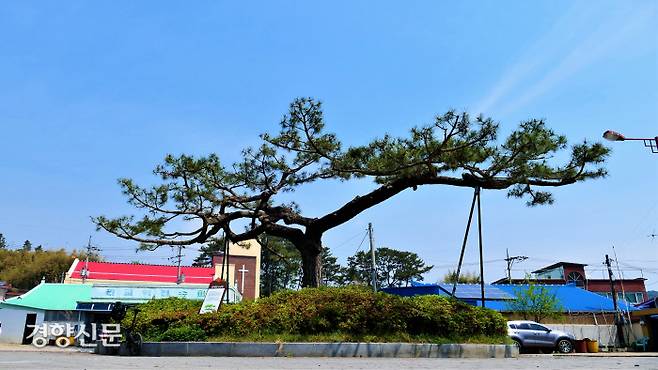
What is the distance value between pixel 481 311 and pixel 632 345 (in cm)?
1643

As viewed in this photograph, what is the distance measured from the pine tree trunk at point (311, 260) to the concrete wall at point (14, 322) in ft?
56.0

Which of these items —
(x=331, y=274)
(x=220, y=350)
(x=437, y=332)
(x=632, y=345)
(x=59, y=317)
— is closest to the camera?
(x=220, y=350)

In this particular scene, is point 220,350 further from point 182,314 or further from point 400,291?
point 400,291

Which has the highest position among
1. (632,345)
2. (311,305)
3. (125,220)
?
(125,220)

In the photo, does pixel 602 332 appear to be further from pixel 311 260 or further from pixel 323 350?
pixel 323 350

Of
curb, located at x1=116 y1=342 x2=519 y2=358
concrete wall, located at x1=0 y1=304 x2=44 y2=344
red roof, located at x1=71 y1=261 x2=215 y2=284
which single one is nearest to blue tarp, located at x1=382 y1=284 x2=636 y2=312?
curb, located at x1=116 y1=342 x2=519 y2=358

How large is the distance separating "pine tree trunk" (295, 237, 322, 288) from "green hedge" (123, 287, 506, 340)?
2739 mm

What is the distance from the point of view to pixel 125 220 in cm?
1302

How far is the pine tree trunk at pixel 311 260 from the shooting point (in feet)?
45.2

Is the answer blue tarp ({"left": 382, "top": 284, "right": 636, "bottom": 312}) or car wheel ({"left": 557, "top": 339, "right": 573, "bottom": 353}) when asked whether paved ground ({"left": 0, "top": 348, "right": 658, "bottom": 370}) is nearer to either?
car wheel ({"left": 557, "top": 339, "right": 573, "bottom": 353})

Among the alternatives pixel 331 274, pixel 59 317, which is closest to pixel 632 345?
pixel 59 317

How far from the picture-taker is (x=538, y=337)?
58.3 ft

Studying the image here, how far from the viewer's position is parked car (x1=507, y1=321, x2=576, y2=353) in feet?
57.2

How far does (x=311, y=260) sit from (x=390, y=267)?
45.1 meters
